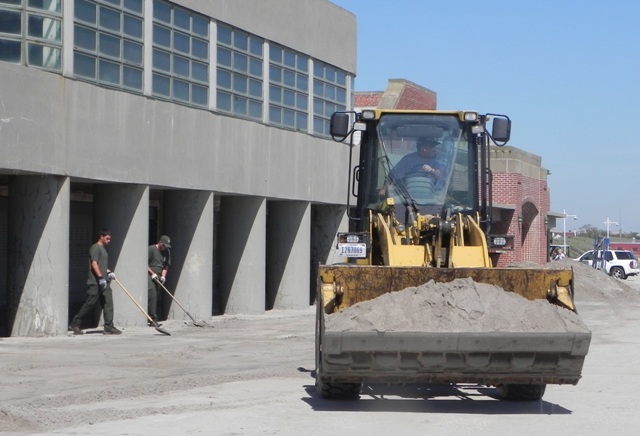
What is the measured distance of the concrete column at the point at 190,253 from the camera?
1015 inches

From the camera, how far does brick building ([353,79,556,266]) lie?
144 feet

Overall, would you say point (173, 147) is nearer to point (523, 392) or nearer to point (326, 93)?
point (326, 93)

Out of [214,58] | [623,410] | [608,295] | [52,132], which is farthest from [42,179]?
[608,295]

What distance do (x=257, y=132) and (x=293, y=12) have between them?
3.78 m

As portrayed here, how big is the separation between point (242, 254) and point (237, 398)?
15.9 m

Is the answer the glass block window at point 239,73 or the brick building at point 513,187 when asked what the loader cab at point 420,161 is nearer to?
the glass block window at point 239,73

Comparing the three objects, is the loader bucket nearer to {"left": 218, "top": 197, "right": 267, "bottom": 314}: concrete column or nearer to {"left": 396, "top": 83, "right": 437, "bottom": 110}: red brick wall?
{"left": 218, "top": 197, "right": 267, "bottom": 314}: concrete column

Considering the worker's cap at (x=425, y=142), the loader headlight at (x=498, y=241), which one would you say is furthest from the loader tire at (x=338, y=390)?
the worker's cap at (x=425, y=142)

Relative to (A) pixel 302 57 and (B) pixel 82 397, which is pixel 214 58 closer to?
(A) pixel 302 57

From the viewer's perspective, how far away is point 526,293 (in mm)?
12117

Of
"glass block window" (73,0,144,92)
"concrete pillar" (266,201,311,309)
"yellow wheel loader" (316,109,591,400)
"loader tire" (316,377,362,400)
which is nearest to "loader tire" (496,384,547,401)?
"yellow wheel loader" (316,109,591,400)

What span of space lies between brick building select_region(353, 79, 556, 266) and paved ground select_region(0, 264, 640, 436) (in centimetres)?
2483

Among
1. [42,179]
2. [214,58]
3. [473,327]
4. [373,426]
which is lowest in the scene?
[373,426]

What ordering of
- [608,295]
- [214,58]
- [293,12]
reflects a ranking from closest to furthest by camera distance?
[214,58] → [293,12] → [608,295]
